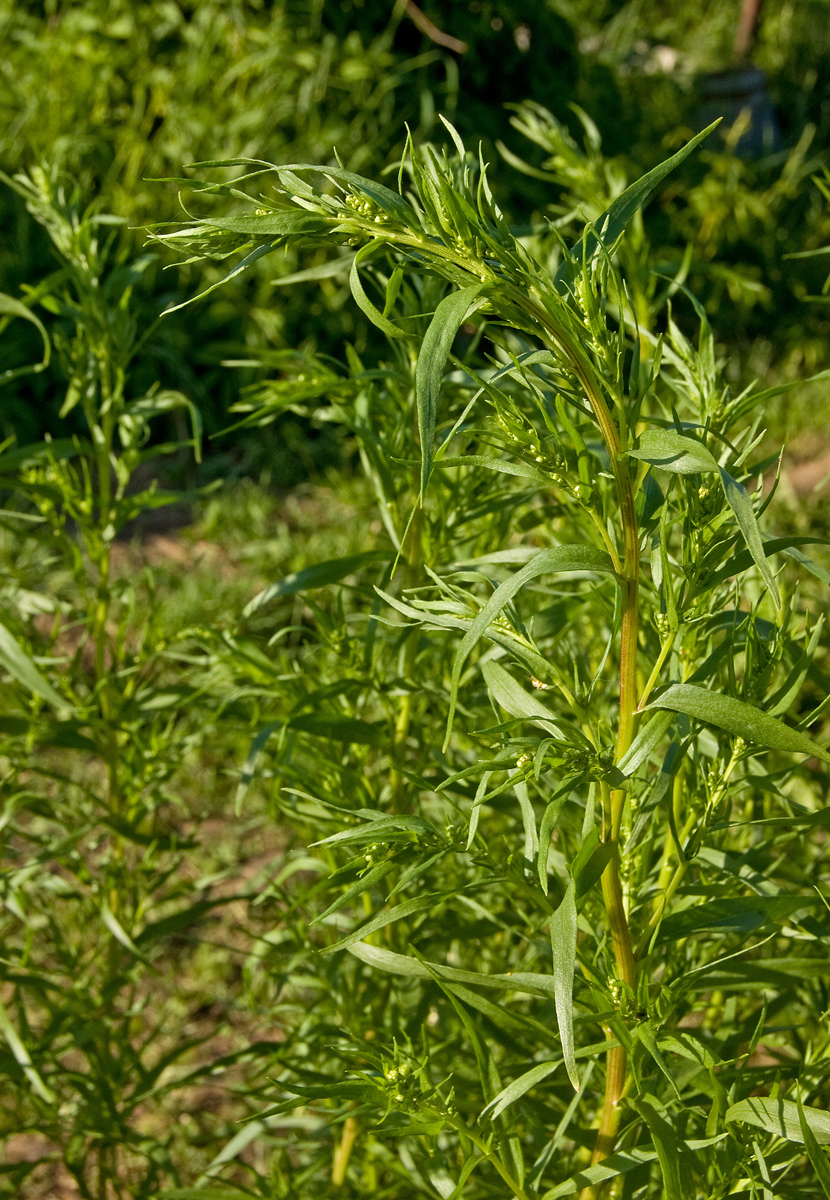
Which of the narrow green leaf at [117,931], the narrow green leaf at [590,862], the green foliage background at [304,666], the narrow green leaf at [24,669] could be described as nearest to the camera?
the narrow green leaf at [590,862]

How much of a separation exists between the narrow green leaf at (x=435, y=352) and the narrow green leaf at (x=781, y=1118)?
0.58 m

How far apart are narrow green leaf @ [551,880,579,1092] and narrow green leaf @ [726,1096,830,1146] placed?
192 millimetres

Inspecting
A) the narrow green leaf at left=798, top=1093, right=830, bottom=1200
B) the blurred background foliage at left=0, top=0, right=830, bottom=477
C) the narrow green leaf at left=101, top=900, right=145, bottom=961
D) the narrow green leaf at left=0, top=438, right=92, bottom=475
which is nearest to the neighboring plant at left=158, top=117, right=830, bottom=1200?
the narrow green leaf at left=798, top=1093, right=830, bottom=1200

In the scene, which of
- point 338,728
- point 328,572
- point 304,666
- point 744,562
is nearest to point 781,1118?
point 744,562

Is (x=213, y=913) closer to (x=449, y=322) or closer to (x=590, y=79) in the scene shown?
(x=449, y=322)

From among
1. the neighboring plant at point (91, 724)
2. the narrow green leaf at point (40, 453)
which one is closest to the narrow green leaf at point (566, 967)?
the neighboring plant at point (91, 724)

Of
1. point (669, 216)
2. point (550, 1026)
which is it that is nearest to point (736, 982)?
point (550, 1026)

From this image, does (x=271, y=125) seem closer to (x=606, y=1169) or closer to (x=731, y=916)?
(x=731, y=916)

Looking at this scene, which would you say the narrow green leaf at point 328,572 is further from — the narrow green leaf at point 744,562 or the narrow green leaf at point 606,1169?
the narrow green leaf at point 606,1169

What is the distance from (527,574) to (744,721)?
0.65ft

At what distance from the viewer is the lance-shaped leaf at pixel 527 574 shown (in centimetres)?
79

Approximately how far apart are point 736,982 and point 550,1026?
237mm

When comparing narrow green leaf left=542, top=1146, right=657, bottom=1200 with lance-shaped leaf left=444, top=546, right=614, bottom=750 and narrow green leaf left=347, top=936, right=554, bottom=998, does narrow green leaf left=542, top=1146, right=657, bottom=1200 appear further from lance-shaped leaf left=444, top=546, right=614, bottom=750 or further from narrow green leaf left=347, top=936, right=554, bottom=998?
lance-shaped leaf left=444, top=546, right=614, bottom=750

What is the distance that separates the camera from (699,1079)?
3.43 feet
